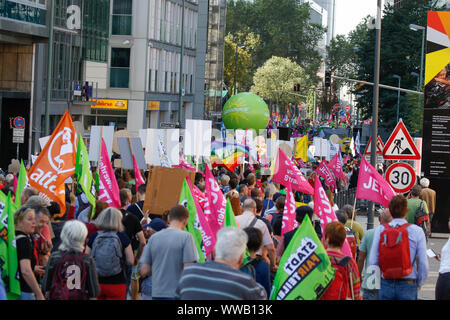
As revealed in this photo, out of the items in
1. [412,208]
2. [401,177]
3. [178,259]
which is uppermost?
[401,177]

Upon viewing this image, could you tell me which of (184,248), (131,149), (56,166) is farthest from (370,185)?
(131,149)

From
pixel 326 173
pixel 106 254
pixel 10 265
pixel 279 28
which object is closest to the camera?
pixel 10 265

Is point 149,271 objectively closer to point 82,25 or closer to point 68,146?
point 68,146

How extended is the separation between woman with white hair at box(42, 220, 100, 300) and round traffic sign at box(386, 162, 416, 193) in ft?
31.2

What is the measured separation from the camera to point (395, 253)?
28.0 ft

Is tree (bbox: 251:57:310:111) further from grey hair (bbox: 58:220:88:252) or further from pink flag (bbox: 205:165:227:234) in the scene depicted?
grey hair (bbox: 58:220:88:252)

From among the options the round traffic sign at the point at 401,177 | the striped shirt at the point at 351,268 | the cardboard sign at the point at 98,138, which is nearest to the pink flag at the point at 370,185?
the round traffic sign at the point at 401,177

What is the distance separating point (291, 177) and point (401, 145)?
2447mm

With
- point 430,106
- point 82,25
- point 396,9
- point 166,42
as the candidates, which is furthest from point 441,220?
point 396,9

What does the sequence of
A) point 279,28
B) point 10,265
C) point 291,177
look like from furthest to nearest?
1. point 279,28
2. point 291,177
3. point 10,265

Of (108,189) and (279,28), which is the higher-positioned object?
(279,28)

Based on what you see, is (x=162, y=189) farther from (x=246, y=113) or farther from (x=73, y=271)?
(x=246, y=113)

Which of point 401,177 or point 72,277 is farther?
point 401,177

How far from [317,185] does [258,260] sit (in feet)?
8.83
